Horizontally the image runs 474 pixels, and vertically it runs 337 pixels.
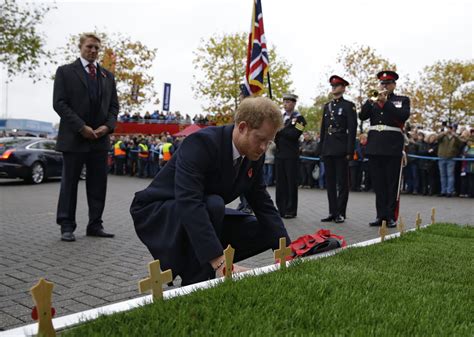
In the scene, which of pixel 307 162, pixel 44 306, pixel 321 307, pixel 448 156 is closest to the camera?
pixel 44 306

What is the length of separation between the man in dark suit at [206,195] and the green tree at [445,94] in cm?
3792

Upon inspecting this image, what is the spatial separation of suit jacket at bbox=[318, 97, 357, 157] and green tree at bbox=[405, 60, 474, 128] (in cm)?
3280

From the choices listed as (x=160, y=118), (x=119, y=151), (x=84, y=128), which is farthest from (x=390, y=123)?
(x=160, y=118)

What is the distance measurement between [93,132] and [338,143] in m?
4.02

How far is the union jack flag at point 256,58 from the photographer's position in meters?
8.87

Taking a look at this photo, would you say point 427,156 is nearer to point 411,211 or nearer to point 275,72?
point 411,211

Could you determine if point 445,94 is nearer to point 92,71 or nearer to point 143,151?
point 143,151

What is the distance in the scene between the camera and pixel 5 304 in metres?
3.30

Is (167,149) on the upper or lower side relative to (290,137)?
lower

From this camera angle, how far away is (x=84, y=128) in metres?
5.77

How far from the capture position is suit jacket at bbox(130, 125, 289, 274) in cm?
298

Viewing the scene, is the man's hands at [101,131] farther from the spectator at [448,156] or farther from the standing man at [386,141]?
the spectator at [448,156]

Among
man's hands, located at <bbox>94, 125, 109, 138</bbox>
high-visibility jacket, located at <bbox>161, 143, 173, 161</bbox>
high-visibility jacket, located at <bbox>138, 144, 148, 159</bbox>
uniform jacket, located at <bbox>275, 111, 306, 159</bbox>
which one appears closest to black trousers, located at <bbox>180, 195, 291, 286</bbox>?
man's hands, located at <bbox>94, 125, 109, 138</bbox>

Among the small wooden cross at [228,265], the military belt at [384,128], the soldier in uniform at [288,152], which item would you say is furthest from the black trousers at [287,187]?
the small wooden cross at [228,265]
